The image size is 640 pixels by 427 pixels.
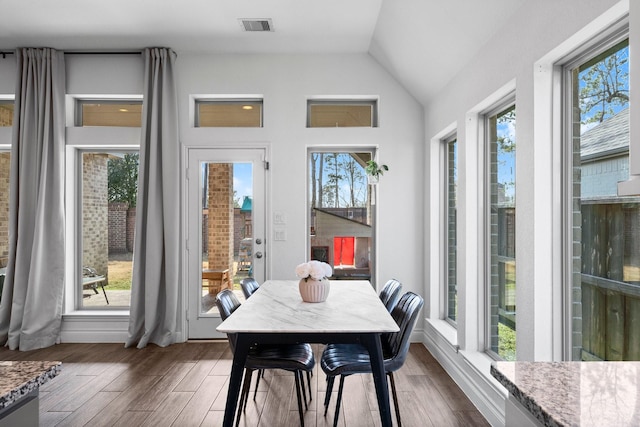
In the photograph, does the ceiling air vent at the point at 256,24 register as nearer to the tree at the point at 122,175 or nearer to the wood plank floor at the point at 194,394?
the tree at the point at 122,175

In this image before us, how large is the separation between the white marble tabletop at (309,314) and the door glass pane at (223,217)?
1.39 m

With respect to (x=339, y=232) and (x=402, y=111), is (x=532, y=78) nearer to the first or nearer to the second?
(x=402, y=111)

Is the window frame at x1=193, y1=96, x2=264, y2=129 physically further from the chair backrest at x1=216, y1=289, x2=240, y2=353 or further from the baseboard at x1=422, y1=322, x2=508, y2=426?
the baseboard at x1=422, y1=322, x2=508, y2=426

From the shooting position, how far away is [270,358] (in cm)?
242

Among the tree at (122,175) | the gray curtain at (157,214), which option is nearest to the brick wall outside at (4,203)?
the tree at (122,175)

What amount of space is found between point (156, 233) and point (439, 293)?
9.40ft

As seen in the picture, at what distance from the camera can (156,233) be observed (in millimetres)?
4309

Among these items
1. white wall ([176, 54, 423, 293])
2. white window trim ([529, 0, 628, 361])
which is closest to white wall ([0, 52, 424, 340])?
white wall ([176, 54, 423, 293])

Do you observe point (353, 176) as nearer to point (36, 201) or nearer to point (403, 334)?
point (403, 334)

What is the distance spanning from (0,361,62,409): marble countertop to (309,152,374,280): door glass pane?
3.64 m

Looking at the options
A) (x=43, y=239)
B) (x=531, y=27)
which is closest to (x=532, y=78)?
(x=531, y=27)

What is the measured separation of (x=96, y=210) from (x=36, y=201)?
548mm

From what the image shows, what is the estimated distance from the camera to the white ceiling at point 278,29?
321 centimetres

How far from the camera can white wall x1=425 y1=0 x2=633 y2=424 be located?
2.15 meters
